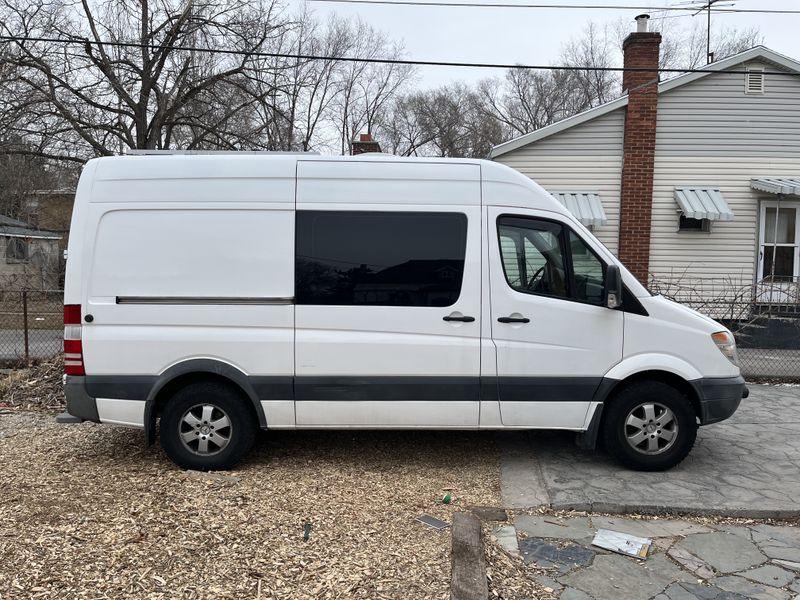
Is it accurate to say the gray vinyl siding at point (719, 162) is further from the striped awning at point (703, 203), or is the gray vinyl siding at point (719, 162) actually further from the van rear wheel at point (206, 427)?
the van rear wheel at point (206, 427)

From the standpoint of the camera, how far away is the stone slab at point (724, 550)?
3445 millimetres

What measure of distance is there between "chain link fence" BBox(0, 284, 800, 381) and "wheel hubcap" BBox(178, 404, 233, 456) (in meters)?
4.97

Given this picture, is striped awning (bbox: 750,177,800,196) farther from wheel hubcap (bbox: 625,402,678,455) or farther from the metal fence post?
the metal fence post

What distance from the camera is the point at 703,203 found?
11.4 m

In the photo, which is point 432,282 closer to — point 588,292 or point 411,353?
point 411,353

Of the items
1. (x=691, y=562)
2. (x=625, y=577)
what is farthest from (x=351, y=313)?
(x=691, y=562)

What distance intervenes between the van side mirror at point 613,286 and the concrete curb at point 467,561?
75.7 inches

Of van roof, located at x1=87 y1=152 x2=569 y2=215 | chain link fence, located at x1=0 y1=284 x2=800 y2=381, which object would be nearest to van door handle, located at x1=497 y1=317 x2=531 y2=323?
van roof, located at x1=87 y1=152 x2=569 y2=215

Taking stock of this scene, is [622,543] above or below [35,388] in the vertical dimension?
below

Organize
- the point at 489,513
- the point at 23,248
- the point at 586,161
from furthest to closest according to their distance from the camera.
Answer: the point at 23,248 < the point at 586,161 < the point at 489,513

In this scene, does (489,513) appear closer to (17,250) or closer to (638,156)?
(638,156)

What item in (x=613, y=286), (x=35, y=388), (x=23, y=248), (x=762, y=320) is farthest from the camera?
(x=23, y=248)

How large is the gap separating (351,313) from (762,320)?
8.82 metres

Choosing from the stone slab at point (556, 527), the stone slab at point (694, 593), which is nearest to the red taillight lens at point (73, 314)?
the stone slab at point (556, 527)
